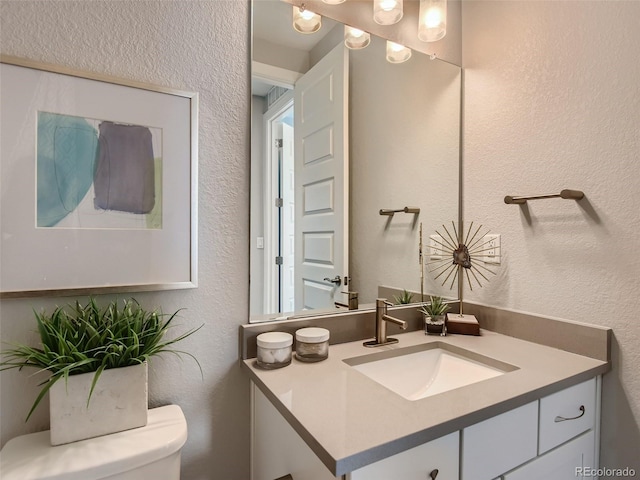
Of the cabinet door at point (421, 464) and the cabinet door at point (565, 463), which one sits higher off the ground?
the cabinet door at point (421, 464)

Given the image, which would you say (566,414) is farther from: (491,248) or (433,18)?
(433,18)

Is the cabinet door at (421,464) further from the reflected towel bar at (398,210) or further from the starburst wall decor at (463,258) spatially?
the reflected towel bar at (398,210)

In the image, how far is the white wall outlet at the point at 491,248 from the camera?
1352 mm

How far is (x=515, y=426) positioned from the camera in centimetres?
81

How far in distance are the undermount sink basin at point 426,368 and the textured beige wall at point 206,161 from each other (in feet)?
1.33

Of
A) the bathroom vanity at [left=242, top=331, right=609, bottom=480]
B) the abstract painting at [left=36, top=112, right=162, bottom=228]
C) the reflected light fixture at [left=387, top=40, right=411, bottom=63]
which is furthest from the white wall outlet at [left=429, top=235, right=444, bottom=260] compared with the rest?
the abstract painting at [left=36, top=112, right=162, bottom=228]

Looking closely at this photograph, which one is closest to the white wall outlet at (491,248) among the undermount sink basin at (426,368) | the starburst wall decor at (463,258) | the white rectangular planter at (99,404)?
the starburst wall decor at (463,258)

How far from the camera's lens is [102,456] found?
2.27ft

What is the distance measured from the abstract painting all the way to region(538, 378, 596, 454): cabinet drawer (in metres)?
1.14

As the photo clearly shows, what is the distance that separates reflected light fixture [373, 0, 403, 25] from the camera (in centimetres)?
123

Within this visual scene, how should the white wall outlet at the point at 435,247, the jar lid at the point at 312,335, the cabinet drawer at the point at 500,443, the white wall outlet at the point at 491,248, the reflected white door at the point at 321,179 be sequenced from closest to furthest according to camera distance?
1. the cabinet drawer at the point at 500,443
2. the jar lid at the point at 312,335
3. the reflected white door at the point at 321,179
4. the white wall outlet at the point at 491,248
5. the white wall outlet at the point at 435,247

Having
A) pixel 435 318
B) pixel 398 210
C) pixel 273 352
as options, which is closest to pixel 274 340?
pixel 273 352

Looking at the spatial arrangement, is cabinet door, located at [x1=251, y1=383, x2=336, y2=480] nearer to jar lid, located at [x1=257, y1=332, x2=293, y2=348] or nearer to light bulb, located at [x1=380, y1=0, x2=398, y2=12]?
jar lid, located at [x1=257, y1=332, x2=293, y2=348]

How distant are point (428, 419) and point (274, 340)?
44 centimetres
